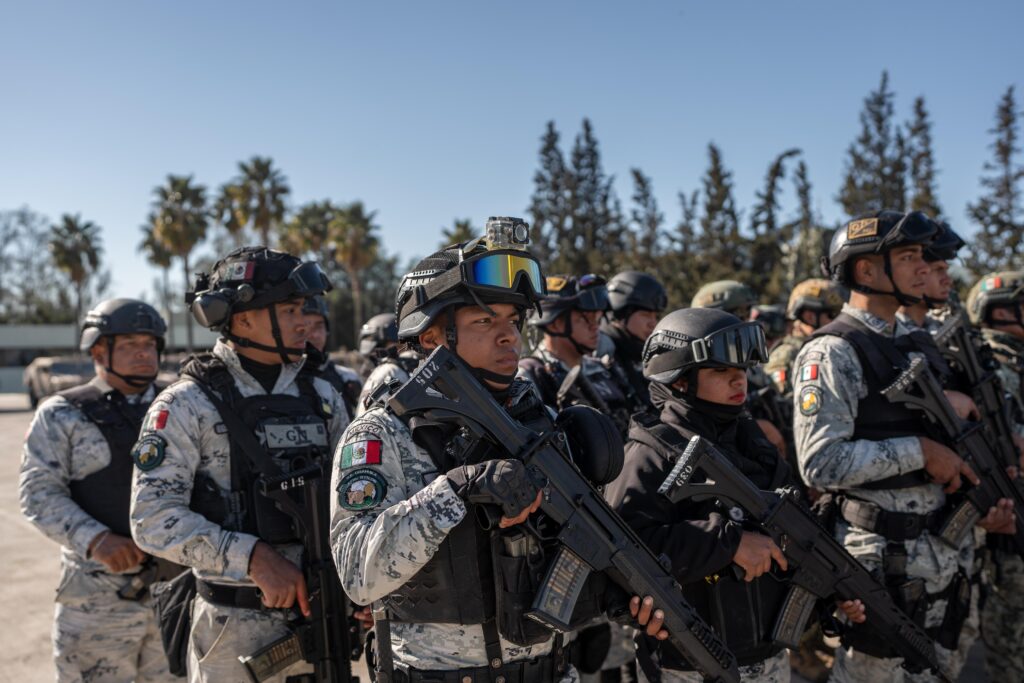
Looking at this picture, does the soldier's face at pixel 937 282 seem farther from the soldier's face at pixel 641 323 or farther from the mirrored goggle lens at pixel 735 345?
the soldier's face at pixel 641 323

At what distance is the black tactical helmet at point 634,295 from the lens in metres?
5.93

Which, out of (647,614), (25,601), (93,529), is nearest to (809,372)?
(647,614)

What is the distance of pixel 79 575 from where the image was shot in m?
3.91

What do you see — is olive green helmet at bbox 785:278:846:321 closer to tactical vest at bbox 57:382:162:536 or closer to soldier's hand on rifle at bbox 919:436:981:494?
soldier's hand on rifle at bbox 919:436:981:494

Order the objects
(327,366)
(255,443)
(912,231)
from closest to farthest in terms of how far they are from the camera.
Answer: (255,443) < (912,231) < (327,366)

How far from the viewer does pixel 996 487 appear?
4.07 m

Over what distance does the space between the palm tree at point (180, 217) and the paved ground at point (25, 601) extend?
28515mm

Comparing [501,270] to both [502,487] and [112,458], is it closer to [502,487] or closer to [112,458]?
[502,487]

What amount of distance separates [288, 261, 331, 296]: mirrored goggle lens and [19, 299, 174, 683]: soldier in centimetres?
158

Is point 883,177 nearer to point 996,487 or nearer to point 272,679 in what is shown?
point 996,487

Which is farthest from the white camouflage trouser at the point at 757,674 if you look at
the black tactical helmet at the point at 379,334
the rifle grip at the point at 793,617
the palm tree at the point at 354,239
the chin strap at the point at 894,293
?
the palm tree at the point at 354,239

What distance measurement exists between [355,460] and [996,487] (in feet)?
12.3

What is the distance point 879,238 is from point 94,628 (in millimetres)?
4862

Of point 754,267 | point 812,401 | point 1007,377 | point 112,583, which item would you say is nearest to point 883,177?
point 754,267
